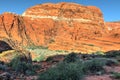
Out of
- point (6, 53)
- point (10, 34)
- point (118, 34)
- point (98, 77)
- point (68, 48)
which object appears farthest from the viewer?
point (10, 34)

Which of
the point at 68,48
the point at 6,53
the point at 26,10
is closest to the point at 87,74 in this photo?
the point at 6,53

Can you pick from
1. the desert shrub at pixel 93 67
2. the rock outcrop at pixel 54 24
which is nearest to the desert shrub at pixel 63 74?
the desert shrub at pixel 93 67

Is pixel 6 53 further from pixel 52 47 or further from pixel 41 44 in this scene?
pixel 41 44

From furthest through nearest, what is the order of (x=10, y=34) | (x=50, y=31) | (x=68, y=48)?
1. (x=50, y=31)
2. (x=10, y=34)
3. (x=68, y=48)

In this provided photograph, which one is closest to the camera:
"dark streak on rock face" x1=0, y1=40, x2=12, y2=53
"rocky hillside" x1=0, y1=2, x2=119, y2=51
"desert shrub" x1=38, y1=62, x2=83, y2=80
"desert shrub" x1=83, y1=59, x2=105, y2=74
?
"desert shrub" x1=38, y1=62, x2=83, y2=80

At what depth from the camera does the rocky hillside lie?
98731mm

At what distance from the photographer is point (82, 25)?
333ft

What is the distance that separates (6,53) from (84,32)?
271 ft

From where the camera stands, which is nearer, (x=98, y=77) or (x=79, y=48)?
(x=98, y=77)

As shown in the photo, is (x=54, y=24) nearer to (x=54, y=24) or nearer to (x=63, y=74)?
(x=54, y=24)

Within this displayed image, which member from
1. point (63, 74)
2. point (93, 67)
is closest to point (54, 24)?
point (93, 67)

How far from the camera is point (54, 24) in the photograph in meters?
105

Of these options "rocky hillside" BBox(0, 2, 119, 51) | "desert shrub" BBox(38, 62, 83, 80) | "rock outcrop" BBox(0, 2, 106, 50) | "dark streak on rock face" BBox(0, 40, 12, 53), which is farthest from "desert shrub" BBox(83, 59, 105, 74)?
"rock outcrop" BBox(0, 2, 106, 50)

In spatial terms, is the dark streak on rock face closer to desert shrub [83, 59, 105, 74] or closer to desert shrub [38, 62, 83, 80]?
desert shrub [83, 59, 105, 74]
